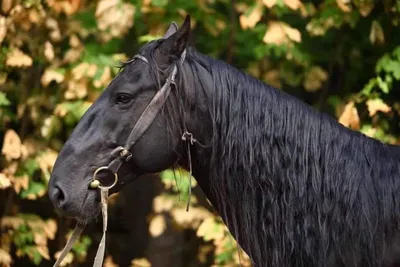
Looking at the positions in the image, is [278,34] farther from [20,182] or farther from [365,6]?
[20,182]

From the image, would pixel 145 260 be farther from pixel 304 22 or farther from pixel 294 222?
pixel 294 222

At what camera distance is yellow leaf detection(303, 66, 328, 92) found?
500cm

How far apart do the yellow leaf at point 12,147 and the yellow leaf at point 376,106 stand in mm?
2121

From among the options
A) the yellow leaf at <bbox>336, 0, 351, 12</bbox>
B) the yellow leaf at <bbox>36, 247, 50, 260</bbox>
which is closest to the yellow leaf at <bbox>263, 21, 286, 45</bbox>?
the yellow leaf at <bbox>336, 0, 351, 12</bbox>

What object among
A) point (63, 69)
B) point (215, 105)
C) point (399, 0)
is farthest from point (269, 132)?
point (63, 69)

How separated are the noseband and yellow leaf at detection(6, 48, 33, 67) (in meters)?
2.20

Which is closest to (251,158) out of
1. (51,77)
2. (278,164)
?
(278,164)

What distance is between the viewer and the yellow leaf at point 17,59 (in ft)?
15.6

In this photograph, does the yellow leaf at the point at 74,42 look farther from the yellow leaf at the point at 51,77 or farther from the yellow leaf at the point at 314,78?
the yellow leaf at the point at 314,78

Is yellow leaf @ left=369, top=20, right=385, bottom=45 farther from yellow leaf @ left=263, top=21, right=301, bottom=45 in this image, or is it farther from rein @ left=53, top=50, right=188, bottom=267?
rein @ left=53, top=50, right=188, bottom=267

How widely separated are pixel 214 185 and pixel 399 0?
7.46ft

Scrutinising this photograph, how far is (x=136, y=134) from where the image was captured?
8.87 feet

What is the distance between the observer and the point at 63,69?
4934 mm

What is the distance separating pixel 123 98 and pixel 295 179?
66 cm
